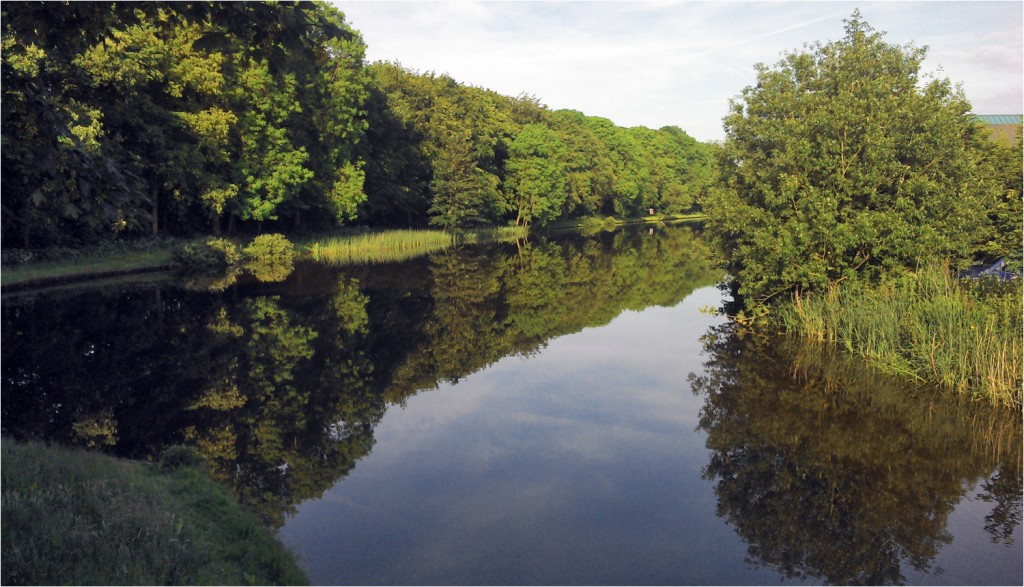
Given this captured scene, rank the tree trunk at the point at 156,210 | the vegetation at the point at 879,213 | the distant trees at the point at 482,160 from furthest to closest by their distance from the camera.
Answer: the distant trees at the point at 482,160, the tree trunk at the point at 156,210, the vegetation at the point at 879,213

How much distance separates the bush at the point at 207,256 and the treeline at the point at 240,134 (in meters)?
3.01

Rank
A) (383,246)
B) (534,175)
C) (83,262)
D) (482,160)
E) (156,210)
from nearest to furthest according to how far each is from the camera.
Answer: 1. (83,262)
2. (156,210)
3. (383,246)
4. (482,160)
5. (534,175)

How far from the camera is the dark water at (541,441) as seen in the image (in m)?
6.99

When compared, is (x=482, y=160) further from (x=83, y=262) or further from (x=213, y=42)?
(x=213, y=42)

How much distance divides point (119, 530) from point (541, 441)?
20.5ft

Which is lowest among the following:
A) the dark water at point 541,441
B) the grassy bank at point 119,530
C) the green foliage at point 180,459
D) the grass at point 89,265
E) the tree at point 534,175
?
the dark water at point 541,441

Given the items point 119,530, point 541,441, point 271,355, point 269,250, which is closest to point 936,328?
point 541,441

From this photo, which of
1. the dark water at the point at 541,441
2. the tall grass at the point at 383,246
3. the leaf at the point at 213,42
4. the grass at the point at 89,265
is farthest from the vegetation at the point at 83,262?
the leaf at the point at 213,42

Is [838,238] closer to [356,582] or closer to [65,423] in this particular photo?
[356,582]

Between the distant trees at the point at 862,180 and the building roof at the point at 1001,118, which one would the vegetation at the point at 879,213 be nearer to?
the distant trees at the point at 862,180

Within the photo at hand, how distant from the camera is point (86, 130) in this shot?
2645cm

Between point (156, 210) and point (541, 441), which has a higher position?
point (156, 210)

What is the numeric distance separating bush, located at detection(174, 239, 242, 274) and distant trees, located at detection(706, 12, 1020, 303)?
23224 mm

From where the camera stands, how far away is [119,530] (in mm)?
5391
